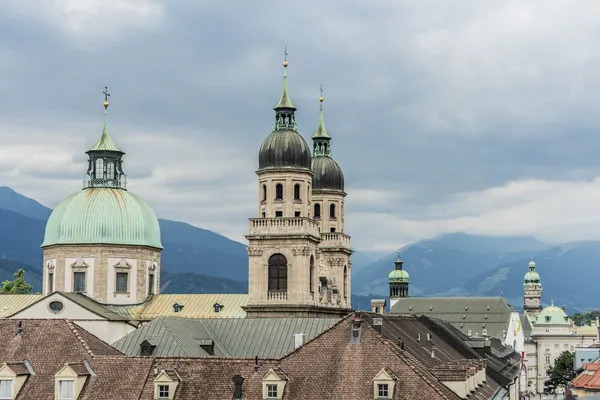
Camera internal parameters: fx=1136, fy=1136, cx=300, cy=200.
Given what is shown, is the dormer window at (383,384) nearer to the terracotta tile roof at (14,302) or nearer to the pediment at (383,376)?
the pediment at (383,376)

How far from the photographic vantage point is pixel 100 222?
5261 inches

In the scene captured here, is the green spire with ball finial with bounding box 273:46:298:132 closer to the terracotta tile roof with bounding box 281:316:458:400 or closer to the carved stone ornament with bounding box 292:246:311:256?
the carved stone ornament with bounding box 292:246:311:256

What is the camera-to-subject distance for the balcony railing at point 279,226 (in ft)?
411

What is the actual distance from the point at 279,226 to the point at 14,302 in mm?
32265

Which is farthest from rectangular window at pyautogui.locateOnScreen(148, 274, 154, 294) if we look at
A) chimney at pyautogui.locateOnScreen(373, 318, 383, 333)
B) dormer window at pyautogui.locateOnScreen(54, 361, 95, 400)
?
dormer window at pyautogui.locateOnScreen(54, 361, 95, 400)

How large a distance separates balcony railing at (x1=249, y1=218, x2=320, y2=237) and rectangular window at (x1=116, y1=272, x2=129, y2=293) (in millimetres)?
16871

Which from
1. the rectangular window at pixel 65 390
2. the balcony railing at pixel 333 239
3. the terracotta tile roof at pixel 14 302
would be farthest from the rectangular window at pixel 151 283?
the rectangular window at pixel 65 390

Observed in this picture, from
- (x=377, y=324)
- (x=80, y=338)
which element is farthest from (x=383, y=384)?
(x=80, y=338)

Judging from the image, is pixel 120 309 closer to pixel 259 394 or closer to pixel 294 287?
pixel 294 287

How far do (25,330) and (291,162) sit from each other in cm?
5878

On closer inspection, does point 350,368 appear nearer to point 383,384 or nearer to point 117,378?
point 383,384

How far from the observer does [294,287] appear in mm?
124438

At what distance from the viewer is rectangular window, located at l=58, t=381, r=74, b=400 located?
210 ft

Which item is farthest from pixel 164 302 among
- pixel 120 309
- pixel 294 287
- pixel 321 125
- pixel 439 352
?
pixel 439 352
